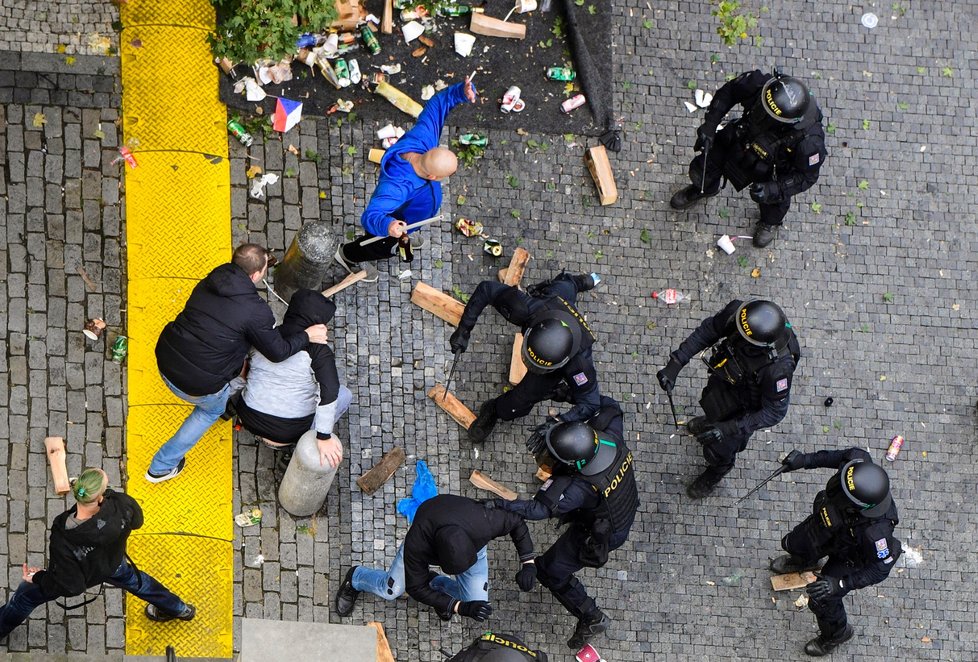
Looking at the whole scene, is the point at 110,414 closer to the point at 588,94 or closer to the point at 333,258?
the point at 333,258

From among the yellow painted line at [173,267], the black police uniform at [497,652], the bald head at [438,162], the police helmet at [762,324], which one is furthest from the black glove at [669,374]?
the yellow painted line at [173,267]

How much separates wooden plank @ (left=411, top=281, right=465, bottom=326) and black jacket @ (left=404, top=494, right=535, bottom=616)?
1.97 m

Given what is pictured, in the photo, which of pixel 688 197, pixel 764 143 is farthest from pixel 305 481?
pixel 764 143

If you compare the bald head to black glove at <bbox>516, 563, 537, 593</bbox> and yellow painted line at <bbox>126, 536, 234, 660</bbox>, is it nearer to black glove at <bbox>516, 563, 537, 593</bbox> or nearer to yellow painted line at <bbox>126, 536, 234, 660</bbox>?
black glove at <bbox>516, 563, 537, 593</bbox>

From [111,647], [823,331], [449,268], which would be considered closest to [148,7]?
[449,268]

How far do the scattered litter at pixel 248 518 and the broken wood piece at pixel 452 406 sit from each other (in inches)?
69.1

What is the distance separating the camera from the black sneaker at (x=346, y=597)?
25.6ft

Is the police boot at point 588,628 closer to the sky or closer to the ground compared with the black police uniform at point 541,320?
closer to the ground

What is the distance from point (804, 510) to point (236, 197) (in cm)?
582

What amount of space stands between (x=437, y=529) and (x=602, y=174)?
12.5 ft

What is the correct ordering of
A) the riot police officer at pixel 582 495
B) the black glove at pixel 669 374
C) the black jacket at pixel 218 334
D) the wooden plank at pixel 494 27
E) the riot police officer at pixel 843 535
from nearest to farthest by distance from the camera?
the black jacket at pixel 218 334 → the riot police officer at pixel 582 495 → the riot police officer at pixel 843 535 → the black glove at pixel 669 374 → the wooden plank at pixel 494 27

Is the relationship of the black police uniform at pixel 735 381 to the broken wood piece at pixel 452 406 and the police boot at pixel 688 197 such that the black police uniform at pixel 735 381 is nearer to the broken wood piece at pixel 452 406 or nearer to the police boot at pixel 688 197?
the police boot at pixel 688 197

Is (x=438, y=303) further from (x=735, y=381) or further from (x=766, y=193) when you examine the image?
(x=766, y=193)

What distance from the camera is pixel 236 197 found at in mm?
8453
